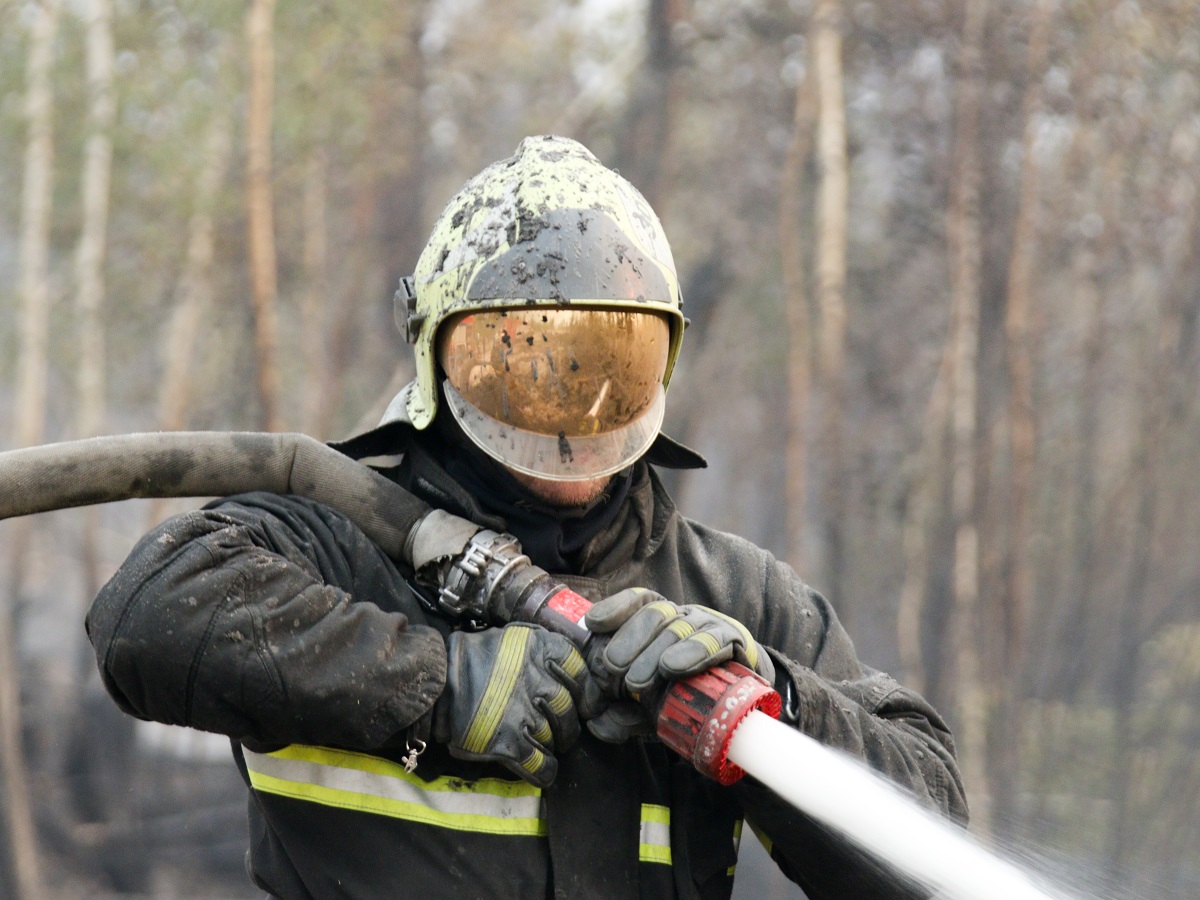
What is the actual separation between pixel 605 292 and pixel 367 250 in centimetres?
549

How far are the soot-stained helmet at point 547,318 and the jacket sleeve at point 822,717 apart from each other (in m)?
0.40

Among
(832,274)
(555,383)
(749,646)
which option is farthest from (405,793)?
(832,274)

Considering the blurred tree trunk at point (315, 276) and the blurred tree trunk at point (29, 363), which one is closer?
the blurred tree trunk at point (29, 363)

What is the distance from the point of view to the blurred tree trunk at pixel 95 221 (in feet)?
22.4

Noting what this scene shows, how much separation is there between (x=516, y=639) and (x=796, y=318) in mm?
6701

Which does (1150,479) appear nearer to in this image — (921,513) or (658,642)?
(921,513)

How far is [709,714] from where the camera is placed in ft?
6.58

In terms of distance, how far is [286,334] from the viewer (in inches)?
289

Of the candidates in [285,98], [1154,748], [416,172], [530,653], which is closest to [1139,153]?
[1154,748]

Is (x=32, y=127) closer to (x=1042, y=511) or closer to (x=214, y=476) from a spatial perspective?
(x=214, y=476)

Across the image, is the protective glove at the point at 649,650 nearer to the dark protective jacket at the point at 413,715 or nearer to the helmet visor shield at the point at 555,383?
the dark protective jacket at the point at 413,715

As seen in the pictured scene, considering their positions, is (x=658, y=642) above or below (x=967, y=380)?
above

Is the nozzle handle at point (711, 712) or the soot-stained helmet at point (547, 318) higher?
the soot-stained helmet at point (547, 318)

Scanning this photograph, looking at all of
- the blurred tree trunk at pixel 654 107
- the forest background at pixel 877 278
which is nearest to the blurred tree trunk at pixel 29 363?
the forest background at pixel 877 278
